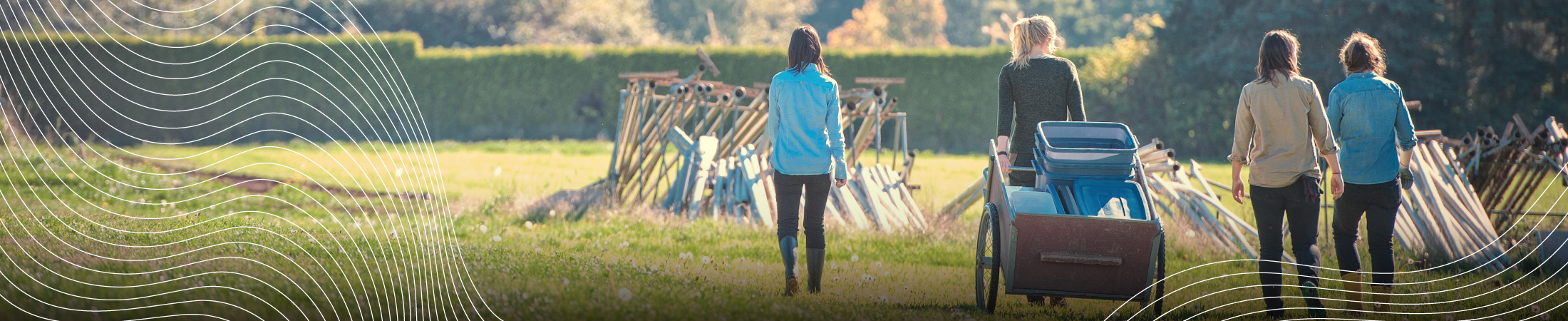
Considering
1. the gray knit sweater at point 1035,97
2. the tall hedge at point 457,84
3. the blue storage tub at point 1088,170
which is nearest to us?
the blue storage tub at point 1088,170

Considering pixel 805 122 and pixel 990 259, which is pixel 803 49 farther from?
pixel 990 259

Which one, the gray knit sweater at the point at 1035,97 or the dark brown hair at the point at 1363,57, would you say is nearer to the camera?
the dark brown hair at the point at 1363,57

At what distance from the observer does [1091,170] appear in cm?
406

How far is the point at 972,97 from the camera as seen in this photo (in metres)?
18.9

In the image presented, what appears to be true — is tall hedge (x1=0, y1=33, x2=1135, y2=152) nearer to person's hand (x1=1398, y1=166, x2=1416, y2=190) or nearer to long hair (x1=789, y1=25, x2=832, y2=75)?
person's hand (x1=1398, y1=166, x2=1416, y2=190)

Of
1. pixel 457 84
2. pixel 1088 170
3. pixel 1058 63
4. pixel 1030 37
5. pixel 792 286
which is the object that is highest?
pixel 457 84

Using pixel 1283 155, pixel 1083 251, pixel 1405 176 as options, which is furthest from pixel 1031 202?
pixel 1405 176

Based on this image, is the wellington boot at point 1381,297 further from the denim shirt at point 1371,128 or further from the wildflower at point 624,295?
the wildflower at point 624,295

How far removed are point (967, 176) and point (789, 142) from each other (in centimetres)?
886

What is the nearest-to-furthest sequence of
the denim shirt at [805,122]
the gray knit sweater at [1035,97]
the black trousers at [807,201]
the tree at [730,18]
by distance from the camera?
the denim shirt at [805,122] → the black trousers at [807,201] → the gray knit sweater at [1035,97] → the tree at [730,18]

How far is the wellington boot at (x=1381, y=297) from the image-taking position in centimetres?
424

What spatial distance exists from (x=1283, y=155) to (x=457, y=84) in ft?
63.9

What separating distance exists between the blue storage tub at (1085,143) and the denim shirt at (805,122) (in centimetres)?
88

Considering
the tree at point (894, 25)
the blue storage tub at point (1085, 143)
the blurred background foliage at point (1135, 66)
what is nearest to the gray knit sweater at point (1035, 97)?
the blue storage tub at point (1085, 143)
